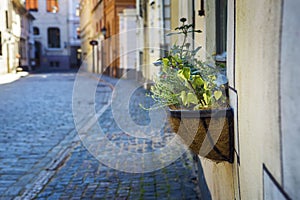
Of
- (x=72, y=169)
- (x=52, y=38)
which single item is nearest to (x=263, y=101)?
(x=72, y=169)

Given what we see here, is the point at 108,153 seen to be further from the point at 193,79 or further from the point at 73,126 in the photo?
the point at 193,79

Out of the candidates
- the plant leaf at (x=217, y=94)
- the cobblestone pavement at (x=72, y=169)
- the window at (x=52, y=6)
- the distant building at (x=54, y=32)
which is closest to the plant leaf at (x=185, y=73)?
the plant leaf at (x=217, y=94)

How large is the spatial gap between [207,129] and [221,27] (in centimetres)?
129

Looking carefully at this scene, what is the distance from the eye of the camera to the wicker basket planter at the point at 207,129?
2.53m

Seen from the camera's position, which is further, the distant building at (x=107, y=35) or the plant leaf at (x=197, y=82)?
the distant building at (x=107, y=35)

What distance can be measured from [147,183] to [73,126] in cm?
415

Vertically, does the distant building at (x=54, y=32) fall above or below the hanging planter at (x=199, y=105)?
above

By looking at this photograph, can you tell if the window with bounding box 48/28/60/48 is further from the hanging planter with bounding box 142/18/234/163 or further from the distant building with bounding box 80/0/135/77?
the hanging planter with bounding box 142/18/234/163

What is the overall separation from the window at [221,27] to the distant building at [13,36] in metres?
25.7

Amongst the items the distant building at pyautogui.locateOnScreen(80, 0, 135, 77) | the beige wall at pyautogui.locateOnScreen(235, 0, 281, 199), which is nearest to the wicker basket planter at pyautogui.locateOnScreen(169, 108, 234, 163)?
the beige wall at pyautogui.locateOnScreen(235, 0, 281, 199)

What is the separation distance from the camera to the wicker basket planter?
253 centimetres

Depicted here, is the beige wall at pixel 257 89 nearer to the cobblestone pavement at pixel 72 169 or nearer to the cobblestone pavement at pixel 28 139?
the cobblestone pavement at pixel 72 169

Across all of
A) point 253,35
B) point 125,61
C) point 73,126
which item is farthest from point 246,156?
Answer: point 125,61

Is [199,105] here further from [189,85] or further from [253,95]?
[253,95]
